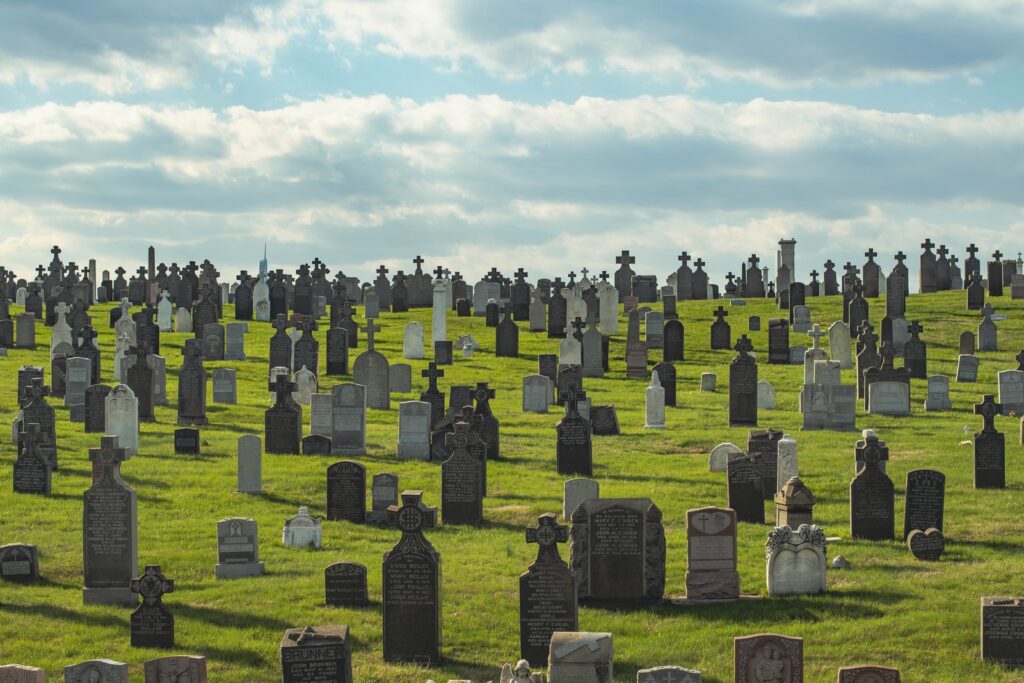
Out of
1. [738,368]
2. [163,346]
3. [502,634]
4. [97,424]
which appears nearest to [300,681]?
[502,634]

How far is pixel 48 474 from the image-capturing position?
77.3 ft

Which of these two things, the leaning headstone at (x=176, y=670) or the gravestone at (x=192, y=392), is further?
the gravestone at (x=192, y=392)

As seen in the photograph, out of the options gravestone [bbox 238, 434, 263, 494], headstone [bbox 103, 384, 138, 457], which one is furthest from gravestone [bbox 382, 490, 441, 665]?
headstone [bbox 103, 384, 138, 457]

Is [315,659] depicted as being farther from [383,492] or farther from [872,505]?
[872,505]

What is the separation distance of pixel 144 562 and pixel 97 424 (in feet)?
37.3

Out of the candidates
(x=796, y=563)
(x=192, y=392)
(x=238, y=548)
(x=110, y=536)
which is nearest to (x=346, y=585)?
(x=238, y=548)

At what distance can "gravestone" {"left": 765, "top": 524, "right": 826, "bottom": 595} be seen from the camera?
17.3 metres

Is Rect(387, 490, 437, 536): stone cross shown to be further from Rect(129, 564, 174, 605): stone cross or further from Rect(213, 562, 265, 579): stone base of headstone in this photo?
Rect(213, 562, 265, 579): stone base of headstone

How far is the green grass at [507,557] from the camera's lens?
1547 cm

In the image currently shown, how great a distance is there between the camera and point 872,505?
2022 centimetres

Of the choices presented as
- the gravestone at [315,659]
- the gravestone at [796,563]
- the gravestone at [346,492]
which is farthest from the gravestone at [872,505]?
the gravestone at [315,659]

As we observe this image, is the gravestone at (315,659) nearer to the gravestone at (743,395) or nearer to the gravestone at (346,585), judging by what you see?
the gravestone at (346,585)

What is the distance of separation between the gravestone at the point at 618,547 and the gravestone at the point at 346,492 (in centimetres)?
520

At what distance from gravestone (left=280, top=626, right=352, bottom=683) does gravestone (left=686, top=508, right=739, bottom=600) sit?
4.81 metres
